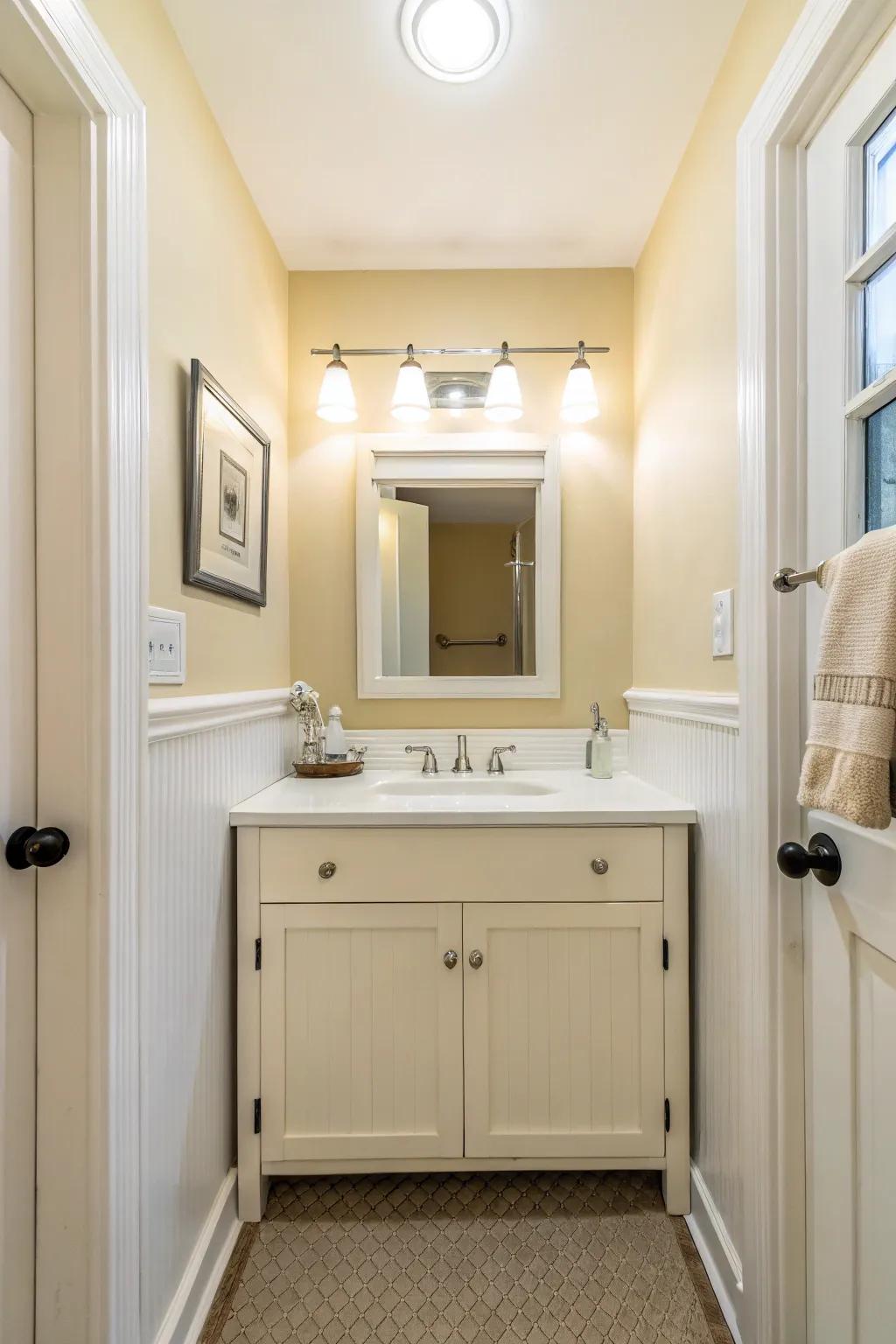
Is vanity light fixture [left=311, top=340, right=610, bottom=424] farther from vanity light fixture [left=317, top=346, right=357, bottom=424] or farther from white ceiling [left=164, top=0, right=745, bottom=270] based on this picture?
white ceiling [left=164, top=0, right=745, bottom=270]

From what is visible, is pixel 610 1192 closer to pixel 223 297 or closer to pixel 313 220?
pixel 223 297

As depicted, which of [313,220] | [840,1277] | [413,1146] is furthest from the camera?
[313,220]

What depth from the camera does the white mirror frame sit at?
1.88 m

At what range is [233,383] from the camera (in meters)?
1.46

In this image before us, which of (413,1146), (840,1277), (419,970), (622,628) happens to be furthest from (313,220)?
(840,1277)

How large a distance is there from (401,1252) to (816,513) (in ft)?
4.99

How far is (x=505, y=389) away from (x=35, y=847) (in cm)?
152

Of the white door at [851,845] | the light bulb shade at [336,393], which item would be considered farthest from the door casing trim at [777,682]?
the light bulb shade at [336,393]

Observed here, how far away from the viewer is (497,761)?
1.85 m

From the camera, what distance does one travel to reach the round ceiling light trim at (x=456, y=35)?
1.13 meters

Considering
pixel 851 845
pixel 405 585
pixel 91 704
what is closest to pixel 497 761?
pixel 405 585

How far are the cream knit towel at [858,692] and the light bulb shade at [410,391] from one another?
50.2 inches

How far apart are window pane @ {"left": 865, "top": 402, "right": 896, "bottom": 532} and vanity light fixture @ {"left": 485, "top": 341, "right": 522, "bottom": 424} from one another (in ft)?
3.50

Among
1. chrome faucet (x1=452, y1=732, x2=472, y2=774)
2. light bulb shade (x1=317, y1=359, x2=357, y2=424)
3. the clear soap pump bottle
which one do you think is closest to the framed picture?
light bulb shade (x1=317, y1=359, x2=357, y2=424)
